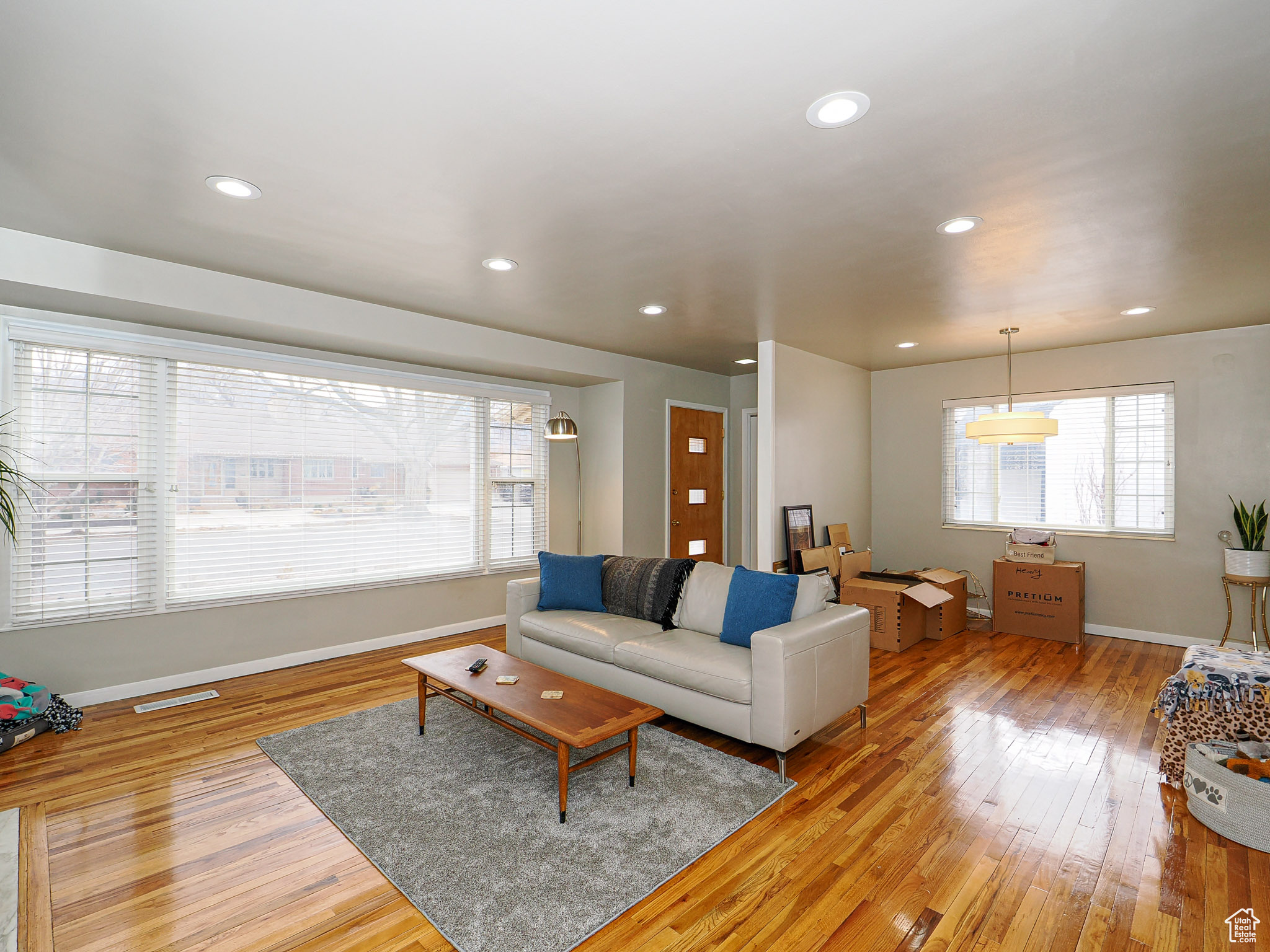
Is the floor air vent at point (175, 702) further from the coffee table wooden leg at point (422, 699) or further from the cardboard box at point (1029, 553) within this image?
the cardboard box at point (1029, 553)

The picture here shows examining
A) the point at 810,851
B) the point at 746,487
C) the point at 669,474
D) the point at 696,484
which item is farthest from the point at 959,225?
the point at 746,487

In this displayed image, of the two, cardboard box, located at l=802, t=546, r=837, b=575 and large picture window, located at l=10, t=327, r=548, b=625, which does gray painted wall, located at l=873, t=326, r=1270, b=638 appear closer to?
cardboard box, located at l=802, t=546, r=837, b=575

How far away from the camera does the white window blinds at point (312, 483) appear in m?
4.19

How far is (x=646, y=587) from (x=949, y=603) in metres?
2.99

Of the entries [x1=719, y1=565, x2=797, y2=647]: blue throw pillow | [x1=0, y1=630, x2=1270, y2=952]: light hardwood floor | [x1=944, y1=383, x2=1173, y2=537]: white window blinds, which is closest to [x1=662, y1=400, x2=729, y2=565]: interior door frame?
[x1=944, y1=383, x2=1173, y2=537]: white window blinds

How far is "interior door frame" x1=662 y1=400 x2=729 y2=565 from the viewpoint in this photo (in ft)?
21.2

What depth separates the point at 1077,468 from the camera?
564cm

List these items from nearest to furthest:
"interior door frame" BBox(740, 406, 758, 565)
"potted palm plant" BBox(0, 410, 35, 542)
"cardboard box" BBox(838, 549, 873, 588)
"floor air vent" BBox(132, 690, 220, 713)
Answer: "potted palm plant" BBox(0, 410, 35, 542), "floor air vent" BBox(132, 690, 220, 713), "cardboard box" BBox(838, 549, 873, 588), "interior door frame" BBox(740, 406, 758, 565)

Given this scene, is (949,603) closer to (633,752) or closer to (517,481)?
(633,752)

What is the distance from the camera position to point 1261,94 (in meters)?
1.88

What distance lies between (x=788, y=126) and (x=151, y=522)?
14.3ft

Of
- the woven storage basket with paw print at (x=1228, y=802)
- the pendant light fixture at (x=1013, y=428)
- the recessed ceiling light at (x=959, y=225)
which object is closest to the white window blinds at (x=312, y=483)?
the recessed ceiling light at (x=959, y=225)

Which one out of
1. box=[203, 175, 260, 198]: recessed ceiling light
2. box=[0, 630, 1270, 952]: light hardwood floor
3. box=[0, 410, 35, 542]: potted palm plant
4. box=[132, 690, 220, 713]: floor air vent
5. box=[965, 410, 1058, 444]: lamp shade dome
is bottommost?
box=[0, 630, 1270, 952]: light hardwood floor

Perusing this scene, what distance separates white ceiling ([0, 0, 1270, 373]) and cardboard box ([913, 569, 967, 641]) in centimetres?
268
